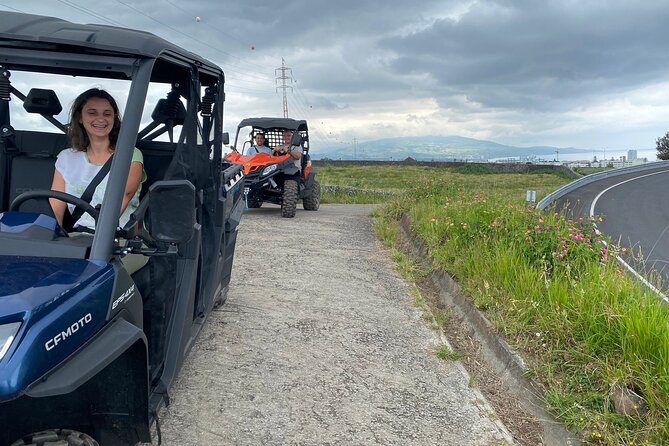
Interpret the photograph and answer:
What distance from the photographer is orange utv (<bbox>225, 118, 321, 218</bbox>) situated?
12352mm

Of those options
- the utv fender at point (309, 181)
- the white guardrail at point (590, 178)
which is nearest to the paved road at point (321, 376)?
the utv fender at point (309, 181)

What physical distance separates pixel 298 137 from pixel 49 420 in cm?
1046

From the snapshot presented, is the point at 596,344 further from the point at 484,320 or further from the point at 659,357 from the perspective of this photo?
the point at 484,320

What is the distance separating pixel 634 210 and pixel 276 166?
12356mm

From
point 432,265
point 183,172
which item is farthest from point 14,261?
point 432,265

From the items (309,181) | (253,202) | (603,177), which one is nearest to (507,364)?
(309,181)

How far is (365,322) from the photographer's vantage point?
5.51 metres

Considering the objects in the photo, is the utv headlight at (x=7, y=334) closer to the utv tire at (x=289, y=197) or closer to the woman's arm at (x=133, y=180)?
the woman's arm at (x=133, y=180)

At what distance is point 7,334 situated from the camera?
178cm

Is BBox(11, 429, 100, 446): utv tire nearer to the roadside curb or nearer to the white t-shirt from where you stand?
the white t-shirt

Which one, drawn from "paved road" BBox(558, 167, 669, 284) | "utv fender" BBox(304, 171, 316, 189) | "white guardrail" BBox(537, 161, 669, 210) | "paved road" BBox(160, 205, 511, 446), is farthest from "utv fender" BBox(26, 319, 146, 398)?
"white guardrail" BBox(537, 161, 669, 210)

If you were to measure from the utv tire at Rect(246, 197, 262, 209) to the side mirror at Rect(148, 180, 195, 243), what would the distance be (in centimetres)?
1095

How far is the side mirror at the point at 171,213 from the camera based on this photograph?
227cm

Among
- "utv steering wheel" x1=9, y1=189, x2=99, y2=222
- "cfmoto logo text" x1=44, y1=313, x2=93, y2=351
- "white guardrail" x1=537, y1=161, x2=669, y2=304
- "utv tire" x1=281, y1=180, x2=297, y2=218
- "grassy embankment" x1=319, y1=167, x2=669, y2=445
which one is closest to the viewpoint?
"cfmoto logo text" x1=44, y1=313, x2=93, y2=351
